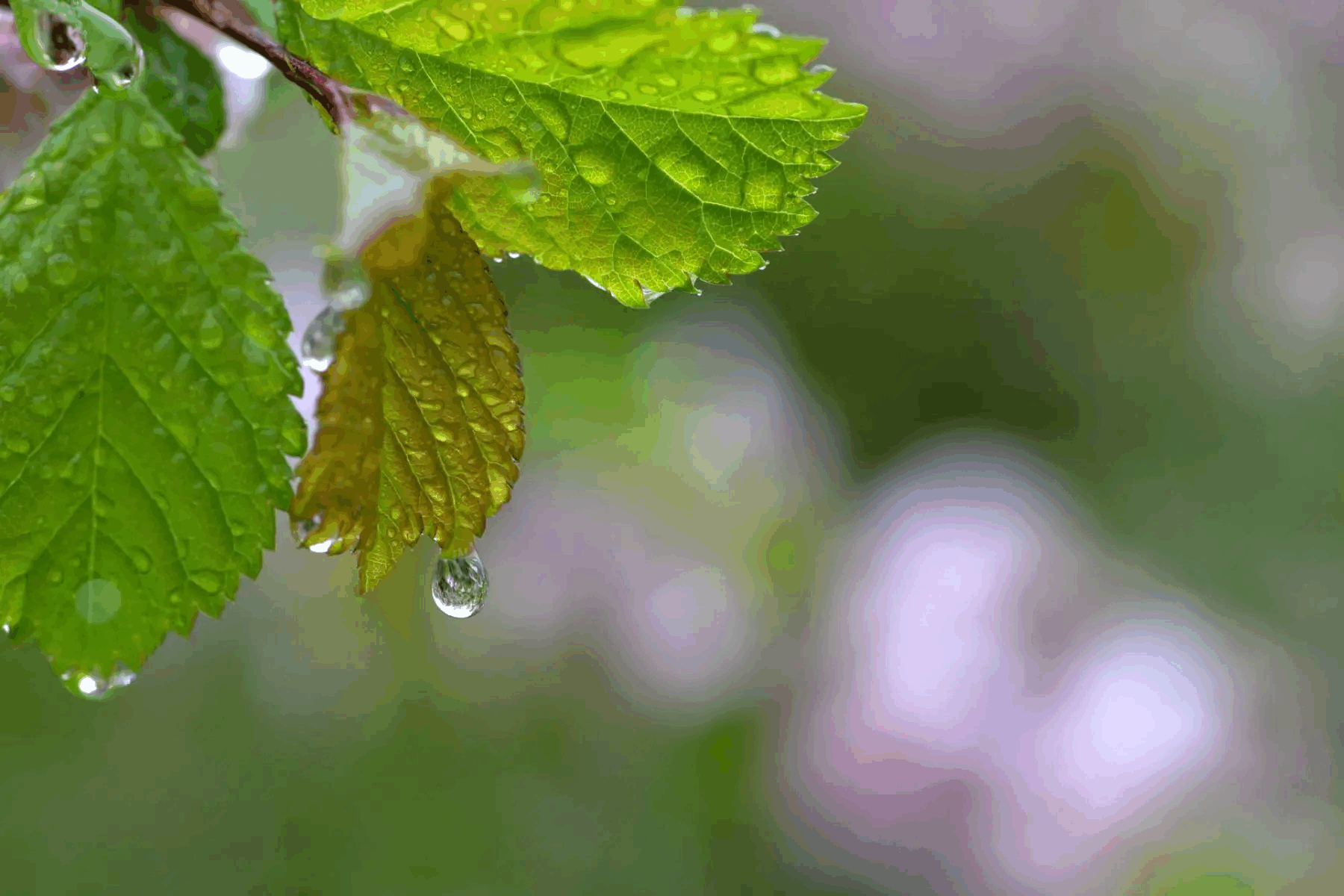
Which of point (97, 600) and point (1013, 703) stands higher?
point (97, 600)

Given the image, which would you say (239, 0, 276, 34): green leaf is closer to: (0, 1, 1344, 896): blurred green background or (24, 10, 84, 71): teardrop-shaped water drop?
(24, 10, 84, 71): teardrop-shaped water drop

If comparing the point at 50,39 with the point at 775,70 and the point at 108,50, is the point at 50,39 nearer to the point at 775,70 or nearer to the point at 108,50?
the point at 108,50

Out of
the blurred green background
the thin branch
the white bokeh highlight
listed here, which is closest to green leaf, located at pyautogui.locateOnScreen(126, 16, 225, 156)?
the thin branch

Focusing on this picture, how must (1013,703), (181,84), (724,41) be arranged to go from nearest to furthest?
(724,41) < (181,84) < (1013,703)

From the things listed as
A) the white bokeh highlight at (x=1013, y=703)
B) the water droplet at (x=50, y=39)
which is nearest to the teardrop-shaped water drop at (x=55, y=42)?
the water droplet at (x=50, y=39)

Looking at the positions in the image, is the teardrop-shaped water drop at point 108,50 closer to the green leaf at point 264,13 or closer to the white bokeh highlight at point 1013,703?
the green leaf at point 264,13

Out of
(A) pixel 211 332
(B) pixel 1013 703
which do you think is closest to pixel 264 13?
(A) pixel 211 332
